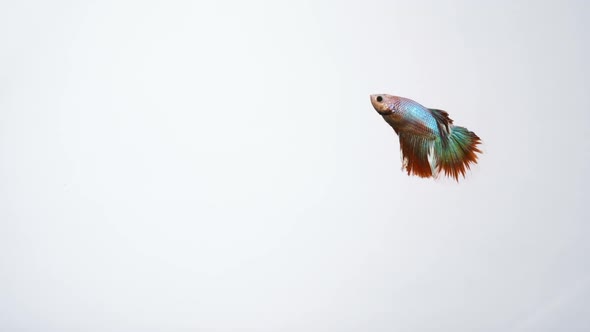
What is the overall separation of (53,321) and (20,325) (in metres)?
0.42

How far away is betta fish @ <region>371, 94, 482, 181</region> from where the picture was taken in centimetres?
291

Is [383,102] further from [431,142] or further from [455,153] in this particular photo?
[455,153]

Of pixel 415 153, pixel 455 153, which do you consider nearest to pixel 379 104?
pixel 415 153

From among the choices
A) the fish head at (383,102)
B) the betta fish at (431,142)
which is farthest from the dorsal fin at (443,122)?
the fish head at (383,102)

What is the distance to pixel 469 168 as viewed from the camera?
9.82 feet

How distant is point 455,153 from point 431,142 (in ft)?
0.48

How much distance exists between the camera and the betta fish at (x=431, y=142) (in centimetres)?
291

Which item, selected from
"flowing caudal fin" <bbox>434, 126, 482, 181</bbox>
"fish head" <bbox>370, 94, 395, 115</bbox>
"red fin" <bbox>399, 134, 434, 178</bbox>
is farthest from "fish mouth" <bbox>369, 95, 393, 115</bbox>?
"flowing caudal fin" <bbox>434, 126, 482, 181</bbox>

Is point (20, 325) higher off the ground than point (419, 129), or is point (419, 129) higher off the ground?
point (20, 325)

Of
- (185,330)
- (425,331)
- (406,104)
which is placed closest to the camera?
(406,104)

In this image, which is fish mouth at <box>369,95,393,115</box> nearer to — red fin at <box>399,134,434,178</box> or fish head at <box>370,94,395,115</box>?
fish head at <box>370,94,395,115</box>

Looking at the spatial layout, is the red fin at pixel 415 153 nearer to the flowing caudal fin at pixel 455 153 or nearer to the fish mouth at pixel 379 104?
the flowing caudal fin at pixel 455 153

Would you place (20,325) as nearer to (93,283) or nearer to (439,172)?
(93,283)

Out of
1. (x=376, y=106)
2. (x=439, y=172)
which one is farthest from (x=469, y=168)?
(x=376, y=106)
